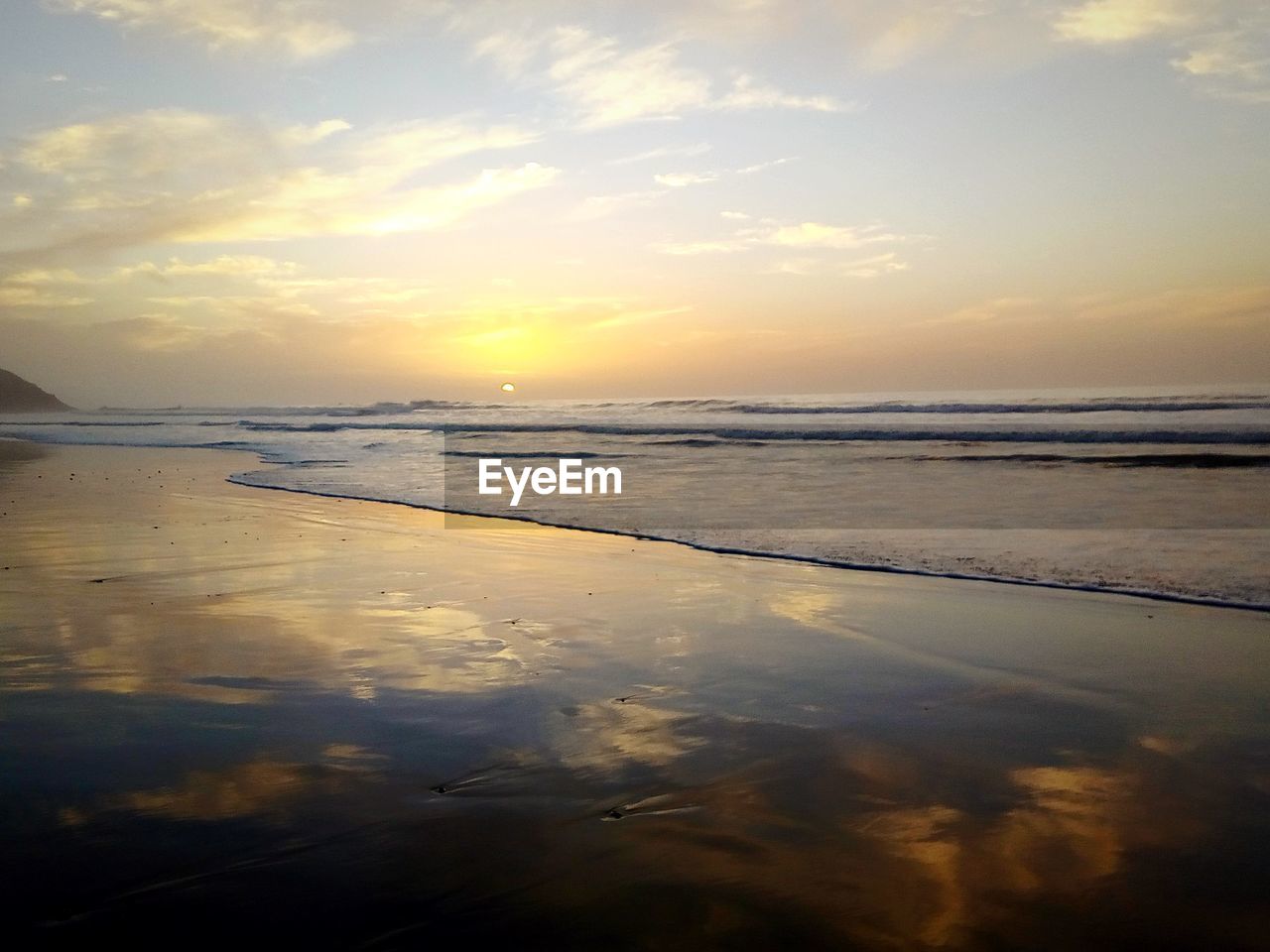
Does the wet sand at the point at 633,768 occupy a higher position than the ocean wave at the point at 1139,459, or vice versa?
the ocean wave at the point at 1139,459

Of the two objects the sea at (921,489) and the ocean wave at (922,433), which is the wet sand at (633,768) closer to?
the sea at (921,489)

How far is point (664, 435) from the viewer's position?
3647 centimetres

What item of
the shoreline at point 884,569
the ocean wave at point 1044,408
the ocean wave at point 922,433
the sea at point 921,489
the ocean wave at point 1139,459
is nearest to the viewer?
the shoreline at point 884,569

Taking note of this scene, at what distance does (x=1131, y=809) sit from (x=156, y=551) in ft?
30.2

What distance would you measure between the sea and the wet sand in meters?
1.57

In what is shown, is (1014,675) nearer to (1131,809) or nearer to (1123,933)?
(1131,809)

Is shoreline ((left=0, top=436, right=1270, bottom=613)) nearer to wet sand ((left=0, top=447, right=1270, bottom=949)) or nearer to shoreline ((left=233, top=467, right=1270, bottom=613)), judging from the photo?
shoreline ((left=233, top=467, right=1270, bottom=613))

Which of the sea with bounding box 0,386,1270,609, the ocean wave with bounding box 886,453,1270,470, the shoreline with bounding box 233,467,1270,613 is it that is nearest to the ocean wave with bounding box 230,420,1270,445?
the sea with bounding box 0,386,1270,609

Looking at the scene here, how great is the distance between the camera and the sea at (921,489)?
29.1 feet

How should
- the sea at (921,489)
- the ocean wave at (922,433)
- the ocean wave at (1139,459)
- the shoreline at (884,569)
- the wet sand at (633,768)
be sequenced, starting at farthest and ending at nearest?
the ocean wave at (922,433)
the ocean wave at (1139,459)
the sea at (921,489)
the shoreline at (884,569)
the wet sand at (633,768)

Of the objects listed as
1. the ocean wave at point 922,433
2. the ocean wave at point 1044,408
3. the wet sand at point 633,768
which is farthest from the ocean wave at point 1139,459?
the ocean wave at point 1044,408

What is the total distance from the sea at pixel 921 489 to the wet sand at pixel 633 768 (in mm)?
1567

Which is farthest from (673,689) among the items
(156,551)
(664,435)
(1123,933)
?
(664,435)

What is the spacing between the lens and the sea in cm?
887
